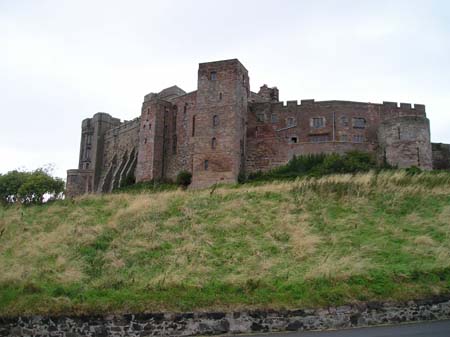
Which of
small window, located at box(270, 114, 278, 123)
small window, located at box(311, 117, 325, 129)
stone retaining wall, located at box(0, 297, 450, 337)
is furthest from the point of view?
small window, located at box(270, 114, 278, 123)

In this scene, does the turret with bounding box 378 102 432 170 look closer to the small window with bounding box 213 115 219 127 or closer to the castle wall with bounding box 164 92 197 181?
the small window with bounding box 213 115 219 127

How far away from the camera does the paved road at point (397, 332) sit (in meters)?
10.8

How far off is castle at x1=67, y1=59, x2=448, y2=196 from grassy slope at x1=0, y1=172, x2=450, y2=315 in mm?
13857

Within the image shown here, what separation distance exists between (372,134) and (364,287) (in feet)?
97.3

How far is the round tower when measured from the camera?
117ft

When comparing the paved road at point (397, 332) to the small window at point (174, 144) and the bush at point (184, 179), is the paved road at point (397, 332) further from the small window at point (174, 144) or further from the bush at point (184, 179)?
the small window at point (174, 144)

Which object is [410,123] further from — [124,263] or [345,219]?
[124,263]

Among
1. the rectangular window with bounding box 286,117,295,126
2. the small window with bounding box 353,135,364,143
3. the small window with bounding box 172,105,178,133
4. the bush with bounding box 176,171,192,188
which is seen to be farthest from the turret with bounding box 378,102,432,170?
the small window with bounding box 172,105,178,133

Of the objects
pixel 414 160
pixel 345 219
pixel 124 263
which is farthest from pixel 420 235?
pixel 414 160

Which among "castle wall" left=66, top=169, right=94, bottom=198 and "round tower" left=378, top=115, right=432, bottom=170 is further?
"castle wall" left=66, top=169, right=94, bottom=198

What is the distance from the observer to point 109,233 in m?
18.1

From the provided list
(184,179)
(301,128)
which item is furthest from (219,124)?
(301,128)

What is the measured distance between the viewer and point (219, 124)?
127ft

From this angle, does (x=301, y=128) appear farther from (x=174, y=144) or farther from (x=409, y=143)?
(x=174, y=144)
